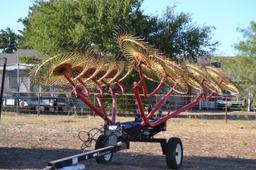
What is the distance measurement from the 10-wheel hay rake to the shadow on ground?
1.40ft

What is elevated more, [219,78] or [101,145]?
[219,78]

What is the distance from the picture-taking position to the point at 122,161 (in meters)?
12.2

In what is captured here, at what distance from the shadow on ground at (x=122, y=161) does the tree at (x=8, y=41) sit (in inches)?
3243

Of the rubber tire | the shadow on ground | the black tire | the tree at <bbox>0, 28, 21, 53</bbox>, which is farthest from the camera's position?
the tree at <bbox>0, 28, 21, 53</bbox>

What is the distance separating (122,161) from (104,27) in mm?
23292

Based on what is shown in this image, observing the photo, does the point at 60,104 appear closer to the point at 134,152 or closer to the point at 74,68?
the point at 134,152

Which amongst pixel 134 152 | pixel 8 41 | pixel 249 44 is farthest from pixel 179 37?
pixel 8 41

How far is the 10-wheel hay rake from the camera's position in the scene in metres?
10.4

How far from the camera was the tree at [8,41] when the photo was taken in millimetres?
94312

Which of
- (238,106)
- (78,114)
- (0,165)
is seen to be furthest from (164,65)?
(238,106)

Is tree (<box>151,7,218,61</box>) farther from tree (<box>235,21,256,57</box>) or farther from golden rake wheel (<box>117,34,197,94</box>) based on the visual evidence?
golden rake wheel (<box>117,34,197,94</box>)

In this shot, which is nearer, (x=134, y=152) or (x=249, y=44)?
(x=134, y=152)

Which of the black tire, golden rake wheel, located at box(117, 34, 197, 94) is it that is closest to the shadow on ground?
the black tire

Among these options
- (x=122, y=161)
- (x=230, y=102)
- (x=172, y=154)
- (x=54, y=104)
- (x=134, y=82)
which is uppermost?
(x=134, y=82)
